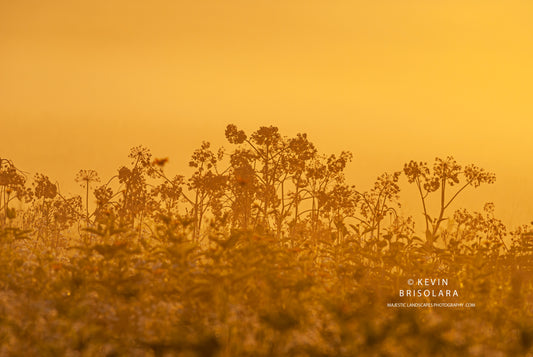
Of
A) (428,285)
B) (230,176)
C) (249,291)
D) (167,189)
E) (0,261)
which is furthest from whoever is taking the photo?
(167,189)

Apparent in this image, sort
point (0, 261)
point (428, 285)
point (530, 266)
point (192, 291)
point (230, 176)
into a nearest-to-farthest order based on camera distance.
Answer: point (192, 291) < point (0, 261) < point (428, 285) < point (530, 266) < point (230, 176)

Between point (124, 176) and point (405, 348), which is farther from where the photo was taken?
point (124, 176)

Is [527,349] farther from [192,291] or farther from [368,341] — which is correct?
[192,291]

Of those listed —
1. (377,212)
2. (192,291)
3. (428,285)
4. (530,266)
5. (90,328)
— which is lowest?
(90,328)

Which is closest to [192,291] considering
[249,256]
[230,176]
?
[249,256]

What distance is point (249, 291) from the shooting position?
10984mm

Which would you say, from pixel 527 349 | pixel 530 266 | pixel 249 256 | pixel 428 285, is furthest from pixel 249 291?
pixel 530 266

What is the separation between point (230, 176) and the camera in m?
22.7

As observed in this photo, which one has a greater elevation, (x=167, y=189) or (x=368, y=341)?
(x=167, y=189)

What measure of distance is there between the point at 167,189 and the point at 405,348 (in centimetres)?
1816

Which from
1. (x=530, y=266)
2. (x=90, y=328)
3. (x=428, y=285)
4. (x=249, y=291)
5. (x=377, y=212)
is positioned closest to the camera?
(x=90, y=328)

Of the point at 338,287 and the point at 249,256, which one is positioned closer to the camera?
the point at 249,256

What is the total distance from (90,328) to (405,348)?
364 cm

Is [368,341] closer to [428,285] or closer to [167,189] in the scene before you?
[428,285]
